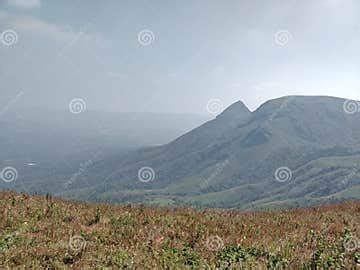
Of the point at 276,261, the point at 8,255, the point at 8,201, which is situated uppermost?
the point at 8,201

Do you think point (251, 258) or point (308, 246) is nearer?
point (251, 258)

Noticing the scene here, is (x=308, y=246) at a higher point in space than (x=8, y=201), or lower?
lower

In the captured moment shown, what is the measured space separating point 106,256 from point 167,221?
361 cm

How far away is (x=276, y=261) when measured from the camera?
8094mm

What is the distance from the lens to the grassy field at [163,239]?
7773 millimetres

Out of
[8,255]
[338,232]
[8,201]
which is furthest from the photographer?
[8,201]

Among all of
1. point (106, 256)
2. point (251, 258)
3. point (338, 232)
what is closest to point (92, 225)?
point (106, 256)

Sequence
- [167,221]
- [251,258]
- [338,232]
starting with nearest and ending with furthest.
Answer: [251,258] → [338,232] → [167,221]

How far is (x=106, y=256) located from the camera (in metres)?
8.08

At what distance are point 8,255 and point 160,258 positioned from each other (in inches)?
123

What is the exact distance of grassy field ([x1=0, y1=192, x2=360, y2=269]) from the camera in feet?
25.5

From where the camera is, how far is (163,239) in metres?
9.70

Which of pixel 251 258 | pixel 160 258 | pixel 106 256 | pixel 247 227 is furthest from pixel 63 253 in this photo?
pixel 247 227

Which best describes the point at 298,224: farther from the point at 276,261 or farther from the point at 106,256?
the point at 106,256
